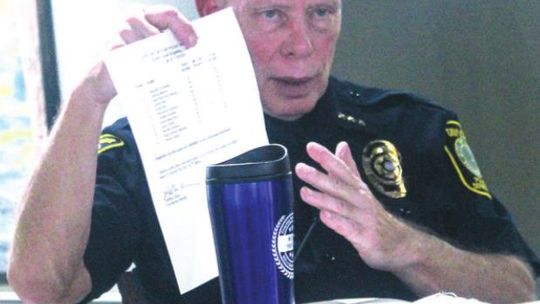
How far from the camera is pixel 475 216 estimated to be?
1.34 meters

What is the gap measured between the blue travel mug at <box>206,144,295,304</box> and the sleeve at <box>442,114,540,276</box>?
0.61m

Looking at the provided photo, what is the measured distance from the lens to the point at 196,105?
944 millimetres

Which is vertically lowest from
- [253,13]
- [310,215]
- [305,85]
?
[310,215]

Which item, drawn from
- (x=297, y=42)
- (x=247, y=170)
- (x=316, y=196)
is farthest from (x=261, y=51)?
(x=247, y=170)

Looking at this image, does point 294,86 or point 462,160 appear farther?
point 462,160

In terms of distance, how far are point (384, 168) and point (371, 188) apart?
0.06 meters

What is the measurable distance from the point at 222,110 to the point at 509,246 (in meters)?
0.62

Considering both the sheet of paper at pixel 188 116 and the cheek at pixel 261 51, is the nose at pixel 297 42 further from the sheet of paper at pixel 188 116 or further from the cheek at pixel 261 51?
the sheet of paper at pixel 188 116

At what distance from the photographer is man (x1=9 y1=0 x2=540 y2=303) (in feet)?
3.43

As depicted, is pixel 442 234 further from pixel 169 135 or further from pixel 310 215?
pixel 169 135

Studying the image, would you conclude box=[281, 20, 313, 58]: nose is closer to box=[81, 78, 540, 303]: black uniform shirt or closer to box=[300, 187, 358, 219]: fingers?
box=[81, 78, 540, 303]: black uniform shirt

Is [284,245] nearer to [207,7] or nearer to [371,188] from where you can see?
[371,188]

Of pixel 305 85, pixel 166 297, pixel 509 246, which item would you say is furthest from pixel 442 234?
pixel 166 297

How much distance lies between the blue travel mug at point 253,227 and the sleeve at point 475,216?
61 cm
